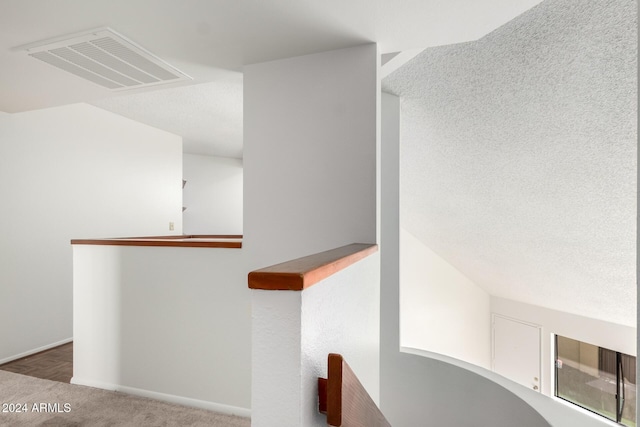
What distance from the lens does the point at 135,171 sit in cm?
412

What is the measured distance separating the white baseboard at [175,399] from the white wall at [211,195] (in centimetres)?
380

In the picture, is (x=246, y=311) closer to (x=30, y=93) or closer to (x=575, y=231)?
(x=30, y=93)

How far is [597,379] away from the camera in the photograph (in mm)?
5523

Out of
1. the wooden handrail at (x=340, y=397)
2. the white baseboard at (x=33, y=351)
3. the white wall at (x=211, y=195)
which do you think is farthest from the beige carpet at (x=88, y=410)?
the white wall at (x=211, y=195)

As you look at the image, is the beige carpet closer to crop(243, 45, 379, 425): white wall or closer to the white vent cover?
crop(243, 45, 379, 425): white wall

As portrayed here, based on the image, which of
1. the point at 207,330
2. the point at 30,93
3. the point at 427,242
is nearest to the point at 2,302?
the point at 30,93

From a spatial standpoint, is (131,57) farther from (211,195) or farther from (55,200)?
(211,195)

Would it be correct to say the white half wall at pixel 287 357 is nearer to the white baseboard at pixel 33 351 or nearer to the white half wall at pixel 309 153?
the white half wall at pixel 309 153

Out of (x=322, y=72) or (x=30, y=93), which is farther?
(x=30, y=93)

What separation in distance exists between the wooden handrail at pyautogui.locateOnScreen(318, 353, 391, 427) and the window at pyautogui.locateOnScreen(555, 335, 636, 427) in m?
6.27

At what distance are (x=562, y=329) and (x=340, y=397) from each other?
6.50m

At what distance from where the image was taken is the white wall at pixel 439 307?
663 centimetres

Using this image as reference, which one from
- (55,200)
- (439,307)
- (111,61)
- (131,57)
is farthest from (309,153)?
(439,307)

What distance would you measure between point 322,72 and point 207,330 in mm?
1693
